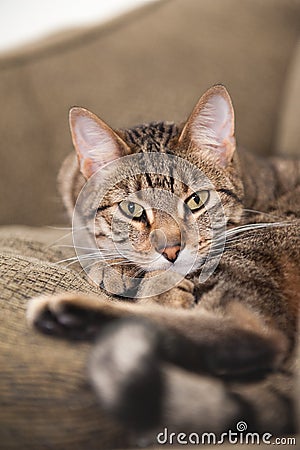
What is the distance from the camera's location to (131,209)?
0.89m

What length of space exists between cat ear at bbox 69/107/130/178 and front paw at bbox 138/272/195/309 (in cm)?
21

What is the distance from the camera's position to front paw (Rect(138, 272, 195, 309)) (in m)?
0.82

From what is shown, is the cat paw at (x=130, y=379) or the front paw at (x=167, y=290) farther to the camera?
the front paw at (x=167, y=290)

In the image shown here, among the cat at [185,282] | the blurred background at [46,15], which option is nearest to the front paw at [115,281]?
the cat at [185,282]

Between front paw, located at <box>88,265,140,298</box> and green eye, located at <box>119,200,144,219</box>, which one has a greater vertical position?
green eye, located at <box>119,200,144,219</box>

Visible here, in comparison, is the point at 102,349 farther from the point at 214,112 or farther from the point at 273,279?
the point at 214,112

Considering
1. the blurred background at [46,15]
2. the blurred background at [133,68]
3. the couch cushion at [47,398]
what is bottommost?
the couch cushion at [47,398]

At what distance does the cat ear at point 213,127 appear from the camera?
0.90 meters

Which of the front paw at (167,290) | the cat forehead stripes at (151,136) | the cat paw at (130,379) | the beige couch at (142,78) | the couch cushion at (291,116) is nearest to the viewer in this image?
the cat paw at (130,379)

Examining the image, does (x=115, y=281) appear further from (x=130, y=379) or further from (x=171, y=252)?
(x=130, y=379)

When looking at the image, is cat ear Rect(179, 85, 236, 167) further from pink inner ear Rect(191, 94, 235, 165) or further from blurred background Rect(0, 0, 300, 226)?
blurred background Rect(0, 0, 300, 226)

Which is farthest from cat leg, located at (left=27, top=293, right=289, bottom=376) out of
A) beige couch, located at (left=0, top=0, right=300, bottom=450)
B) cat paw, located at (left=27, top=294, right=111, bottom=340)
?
beige couch, located at (left=0, top=0, right=300, bottom=450)

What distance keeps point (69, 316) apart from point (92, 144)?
0.31 m

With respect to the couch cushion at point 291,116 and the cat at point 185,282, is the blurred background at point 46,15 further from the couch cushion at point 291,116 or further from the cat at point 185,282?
the cat at point 185,282
